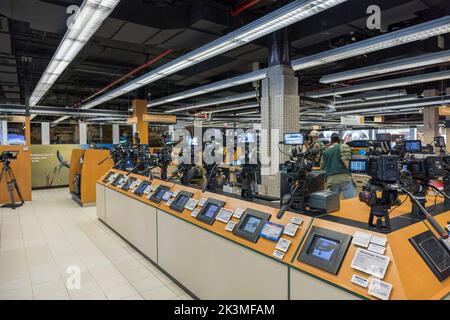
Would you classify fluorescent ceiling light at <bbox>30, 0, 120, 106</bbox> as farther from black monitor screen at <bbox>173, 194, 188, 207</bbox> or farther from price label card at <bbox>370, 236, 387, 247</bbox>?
price label card at <bbox>370, 236, 387, 247</bbox>

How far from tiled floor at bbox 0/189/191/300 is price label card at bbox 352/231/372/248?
74.3 inches

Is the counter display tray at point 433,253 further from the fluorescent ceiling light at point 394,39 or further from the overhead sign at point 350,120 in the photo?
the overhead sign at point 350,120

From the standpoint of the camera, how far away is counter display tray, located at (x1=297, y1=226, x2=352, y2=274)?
1663 mm

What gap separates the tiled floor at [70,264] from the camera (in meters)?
3.04

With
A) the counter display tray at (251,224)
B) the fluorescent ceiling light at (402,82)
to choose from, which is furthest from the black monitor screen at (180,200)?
the fluorescent ceiling light at (402,82)

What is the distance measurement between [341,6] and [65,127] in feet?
72.4

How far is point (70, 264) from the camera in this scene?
376cm

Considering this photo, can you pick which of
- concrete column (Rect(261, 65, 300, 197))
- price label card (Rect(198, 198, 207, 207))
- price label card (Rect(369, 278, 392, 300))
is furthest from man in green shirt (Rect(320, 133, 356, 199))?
price label card (Rect(369, 278, 392, 300))

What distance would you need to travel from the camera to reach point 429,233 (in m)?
1.85

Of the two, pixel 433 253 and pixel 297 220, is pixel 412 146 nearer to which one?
pixel 433 253

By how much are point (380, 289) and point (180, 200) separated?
2243 mm

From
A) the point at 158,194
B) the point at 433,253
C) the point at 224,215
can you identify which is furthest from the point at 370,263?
the point at 158,194

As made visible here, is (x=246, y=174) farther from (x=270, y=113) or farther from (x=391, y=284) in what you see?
(x=270, y=113)

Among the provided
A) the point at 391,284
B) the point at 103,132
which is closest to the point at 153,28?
the point at 391,284
